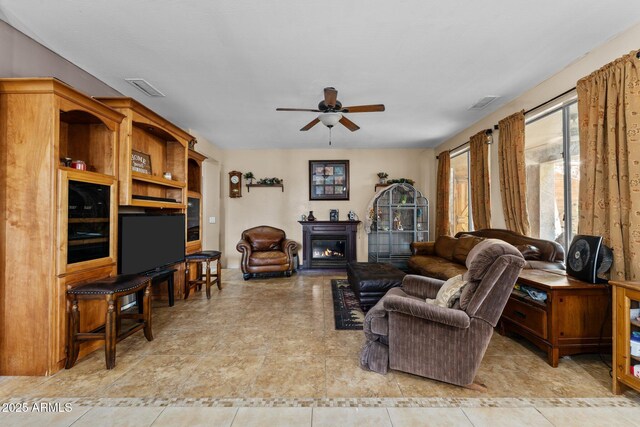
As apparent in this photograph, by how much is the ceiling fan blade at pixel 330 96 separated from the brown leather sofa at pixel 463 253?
264 centimetres

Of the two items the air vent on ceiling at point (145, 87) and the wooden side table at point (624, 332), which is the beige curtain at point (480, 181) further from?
the air vent on ceiling at point (145, 87)

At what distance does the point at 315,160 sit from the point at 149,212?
3740mm

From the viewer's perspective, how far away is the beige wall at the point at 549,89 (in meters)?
2.45

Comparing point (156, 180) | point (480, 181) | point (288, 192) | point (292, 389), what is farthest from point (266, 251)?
point (480, 181)

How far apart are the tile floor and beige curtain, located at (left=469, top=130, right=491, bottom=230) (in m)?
2.10

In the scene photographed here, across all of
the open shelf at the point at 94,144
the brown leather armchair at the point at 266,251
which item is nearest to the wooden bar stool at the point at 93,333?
the open shelf at the point at 94,144

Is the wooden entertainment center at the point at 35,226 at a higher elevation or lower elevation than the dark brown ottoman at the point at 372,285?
higher

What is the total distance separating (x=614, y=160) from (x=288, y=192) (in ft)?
17.5

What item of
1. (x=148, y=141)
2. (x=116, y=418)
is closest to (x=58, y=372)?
(x=116, y=418)

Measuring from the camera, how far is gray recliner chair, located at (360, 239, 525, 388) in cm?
186

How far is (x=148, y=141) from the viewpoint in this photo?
12.3ft

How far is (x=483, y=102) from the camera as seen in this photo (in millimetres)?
3928

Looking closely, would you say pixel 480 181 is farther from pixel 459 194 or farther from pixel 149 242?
pixel 149 242

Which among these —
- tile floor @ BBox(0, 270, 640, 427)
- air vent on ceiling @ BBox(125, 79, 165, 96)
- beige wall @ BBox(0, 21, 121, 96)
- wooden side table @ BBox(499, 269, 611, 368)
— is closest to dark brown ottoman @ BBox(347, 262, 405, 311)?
tile floor @ BBox(0, 270, 640, 427)
